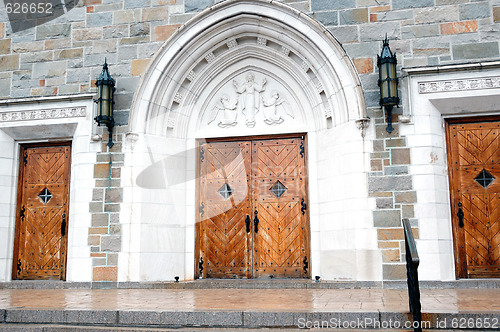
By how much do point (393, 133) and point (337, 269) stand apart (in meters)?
1.94

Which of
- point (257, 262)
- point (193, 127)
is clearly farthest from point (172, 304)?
point (193, 127)

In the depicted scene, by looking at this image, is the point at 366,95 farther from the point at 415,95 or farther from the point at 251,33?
the point at 251,33

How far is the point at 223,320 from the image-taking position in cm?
425

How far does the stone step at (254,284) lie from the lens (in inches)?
251

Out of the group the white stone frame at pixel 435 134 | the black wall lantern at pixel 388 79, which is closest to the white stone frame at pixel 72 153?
the black wall lantern at pixel 388 79

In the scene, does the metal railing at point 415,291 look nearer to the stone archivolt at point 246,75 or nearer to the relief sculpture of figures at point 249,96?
the stone archivolt at point 246,75

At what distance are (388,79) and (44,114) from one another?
500 centimetres

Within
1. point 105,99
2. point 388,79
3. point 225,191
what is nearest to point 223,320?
point 225,191

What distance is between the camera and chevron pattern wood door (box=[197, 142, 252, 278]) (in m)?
7.59

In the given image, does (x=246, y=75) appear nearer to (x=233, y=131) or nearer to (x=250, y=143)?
(x=233, y=131)

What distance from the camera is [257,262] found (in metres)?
7.51

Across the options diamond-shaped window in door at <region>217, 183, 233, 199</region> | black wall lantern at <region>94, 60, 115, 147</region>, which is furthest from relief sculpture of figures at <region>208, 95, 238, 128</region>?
black wall lantern at <region>94, 60, 115, 147</region>

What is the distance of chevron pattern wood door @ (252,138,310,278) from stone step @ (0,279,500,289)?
14.9 inches

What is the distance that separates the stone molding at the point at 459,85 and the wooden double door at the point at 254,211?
190 cm
